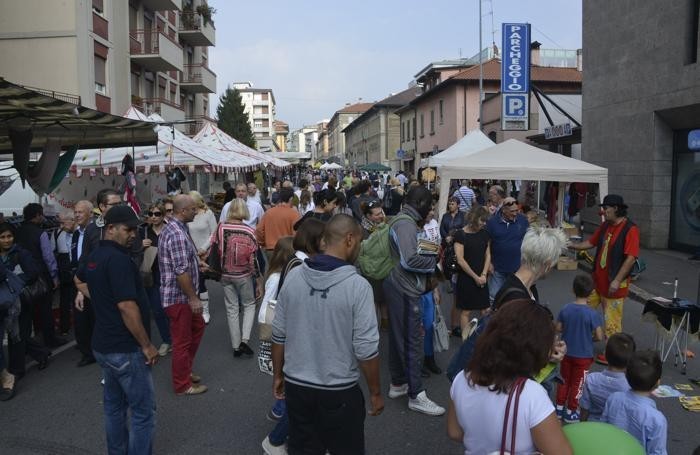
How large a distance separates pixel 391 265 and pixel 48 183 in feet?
17.7

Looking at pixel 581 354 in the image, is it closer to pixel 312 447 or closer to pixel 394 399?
pixel 394 399

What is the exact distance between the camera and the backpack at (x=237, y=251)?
617 cm

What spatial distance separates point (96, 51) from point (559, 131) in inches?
626

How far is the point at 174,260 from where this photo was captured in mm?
5020

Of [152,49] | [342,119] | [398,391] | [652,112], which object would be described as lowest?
[398,391]

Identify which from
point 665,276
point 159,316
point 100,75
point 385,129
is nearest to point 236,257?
point 159,316

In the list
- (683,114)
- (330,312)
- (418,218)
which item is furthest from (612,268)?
(683,114)

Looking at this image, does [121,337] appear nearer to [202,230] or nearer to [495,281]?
[202,230]

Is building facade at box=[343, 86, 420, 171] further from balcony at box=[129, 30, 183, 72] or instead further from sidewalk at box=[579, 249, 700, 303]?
sidewalk at box=[579, 249, 700, 303]

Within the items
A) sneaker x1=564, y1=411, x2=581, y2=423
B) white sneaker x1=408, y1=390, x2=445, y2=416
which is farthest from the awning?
sneaker x1=564, y1=411, x2=581, y2=423

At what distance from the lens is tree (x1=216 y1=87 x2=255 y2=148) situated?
6153 centimetres

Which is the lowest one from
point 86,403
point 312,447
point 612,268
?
point 86,403

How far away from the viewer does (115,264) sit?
140 inches

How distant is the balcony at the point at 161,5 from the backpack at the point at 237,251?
77.6 ft
